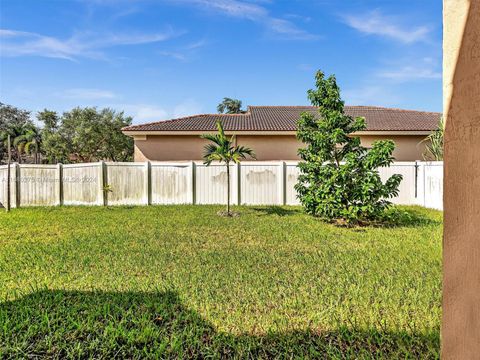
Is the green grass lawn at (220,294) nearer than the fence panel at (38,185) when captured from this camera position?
Yes

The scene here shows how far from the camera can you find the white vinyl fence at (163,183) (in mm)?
11750

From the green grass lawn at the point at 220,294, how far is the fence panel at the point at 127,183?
15.3 ft

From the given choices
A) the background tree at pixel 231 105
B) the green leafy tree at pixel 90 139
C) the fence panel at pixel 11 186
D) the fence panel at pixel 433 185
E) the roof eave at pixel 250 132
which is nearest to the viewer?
the fence panel at pixel 433 185

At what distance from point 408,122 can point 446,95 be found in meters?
16.3

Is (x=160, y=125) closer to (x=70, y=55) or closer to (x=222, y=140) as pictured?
(x=70, y=55)

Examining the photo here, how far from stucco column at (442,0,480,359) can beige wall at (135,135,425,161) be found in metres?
12.9

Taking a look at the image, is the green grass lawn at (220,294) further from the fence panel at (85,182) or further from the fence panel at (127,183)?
the fence panel at (127,183)

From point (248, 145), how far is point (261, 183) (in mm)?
2914

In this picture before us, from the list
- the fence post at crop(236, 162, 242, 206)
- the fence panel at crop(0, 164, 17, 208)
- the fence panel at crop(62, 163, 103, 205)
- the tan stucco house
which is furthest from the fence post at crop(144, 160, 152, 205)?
the fence panel at crop(0, 164, 17, 208)

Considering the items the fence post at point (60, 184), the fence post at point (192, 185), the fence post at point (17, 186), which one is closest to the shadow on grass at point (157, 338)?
the fence post at point (192, 185)

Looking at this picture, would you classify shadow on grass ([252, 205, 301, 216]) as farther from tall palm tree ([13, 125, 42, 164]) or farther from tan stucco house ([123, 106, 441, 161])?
tall palm tree ([13, 125, 42, 164])

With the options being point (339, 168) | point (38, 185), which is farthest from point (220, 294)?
point (38, 185)

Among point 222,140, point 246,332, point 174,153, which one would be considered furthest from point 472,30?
point 174,153

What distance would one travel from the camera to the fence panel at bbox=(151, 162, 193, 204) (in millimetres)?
12008
